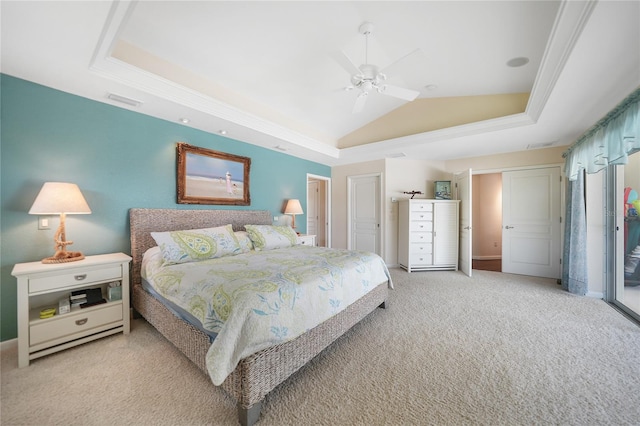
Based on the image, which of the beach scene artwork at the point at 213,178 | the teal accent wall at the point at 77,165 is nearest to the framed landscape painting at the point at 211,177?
the beach scene artwork at the point at 213,178

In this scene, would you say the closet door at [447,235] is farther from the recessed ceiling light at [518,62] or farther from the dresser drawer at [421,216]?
the recessed ceiling light at [518,62]

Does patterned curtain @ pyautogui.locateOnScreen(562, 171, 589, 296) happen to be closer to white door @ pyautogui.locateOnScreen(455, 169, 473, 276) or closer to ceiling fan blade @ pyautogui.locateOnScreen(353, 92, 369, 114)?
white door @ pyautogui.locateOnScreen(455, 169, 473, 276)

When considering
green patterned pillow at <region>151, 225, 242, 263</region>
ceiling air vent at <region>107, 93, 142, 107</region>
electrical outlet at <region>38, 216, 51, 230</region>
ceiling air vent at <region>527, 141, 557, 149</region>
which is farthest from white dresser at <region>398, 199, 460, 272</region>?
electrical outlet at <region>38, 216, 51, 230</region>

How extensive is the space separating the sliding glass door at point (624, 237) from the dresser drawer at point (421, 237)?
228 centimetres

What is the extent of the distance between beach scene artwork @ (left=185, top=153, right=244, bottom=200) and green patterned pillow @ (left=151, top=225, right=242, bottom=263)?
2.68 feet

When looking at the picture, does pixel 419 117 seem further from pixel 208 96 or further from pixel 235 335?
pixel 235 335

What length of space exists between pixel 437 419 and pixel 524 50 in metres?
3.47

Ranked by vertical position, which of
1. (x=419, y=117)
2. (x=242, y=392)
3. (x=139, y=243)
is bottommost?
(x=242, y=392)

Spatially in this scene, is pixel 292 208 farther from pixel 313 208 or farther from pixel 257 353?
pixel 257 353

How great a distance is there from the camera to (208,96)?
2.76 metres

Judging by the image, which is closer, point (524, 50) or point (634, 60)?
point (634, 60)

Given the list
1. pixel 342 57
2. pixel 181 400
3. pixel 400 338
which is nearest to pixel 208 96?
pixel 342 57

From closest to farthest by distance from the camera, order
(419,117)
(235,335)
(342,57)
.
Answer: (235,335) → (342,57) → (419,117)

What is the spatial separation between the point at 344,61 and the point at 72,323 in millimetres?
3298
